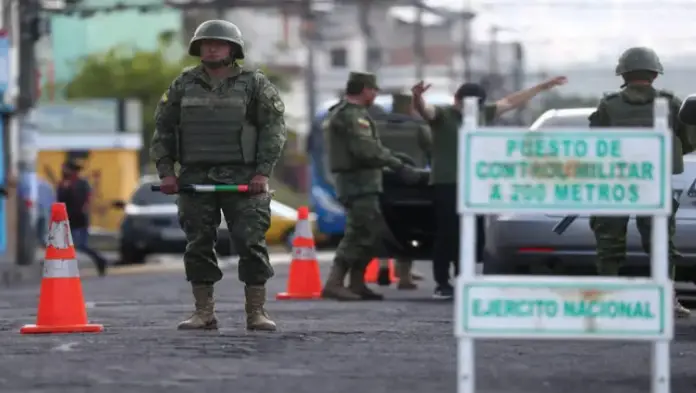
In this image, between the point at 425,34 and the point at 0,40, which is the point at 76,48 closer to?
the point at 425,34

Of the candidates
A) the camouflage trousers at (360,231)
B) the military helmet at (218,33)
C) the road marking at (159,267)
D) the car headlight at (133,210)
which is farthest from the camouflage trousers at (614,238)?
the car headlight at (133,210)

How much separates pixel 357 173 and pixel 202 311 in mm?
4392

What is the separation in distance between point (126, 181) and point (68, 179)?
23.8 m

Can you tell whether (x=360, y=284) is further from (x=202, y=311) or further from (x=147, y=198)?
(x=147, y=198)

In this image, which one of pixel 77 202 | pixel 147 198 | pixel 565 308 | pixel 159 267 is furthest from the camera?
pixel 147 198

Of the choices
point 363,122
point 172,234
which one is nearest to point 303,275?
point 363,122

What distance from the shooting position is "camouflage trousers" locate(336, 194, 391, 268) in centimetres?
1570

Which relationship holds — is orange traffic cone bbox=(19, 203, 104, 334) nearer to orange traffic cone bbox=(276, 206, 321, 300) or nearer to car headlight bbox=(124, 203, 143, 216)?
orange traffic cone bbox=(276, 206, 321, 300)

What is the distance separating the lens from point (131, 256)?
102 ft

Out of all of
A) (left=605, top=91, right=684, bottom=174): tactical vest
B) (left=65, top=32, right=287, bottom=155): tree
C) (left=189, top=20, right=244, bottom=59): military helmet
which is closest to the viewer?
(left=189, top=20, right=244, bottom=59): military helmet

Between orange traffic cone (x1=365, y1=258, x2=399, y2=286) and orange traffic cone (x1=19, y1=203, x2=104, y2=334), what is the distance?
6.89 m

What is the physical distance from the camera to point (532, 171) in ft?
24.1

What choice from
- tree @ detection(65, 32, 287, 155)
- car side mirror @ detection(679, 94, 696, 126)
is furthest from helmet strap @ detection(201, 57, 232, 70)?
tree @ detection(65, 32, 287, 155)

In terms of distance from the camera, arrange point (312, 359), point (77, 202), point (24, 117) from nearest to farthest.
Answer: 1. point (312, 359)
2. point (77, 202)
3. point (24, 117)
